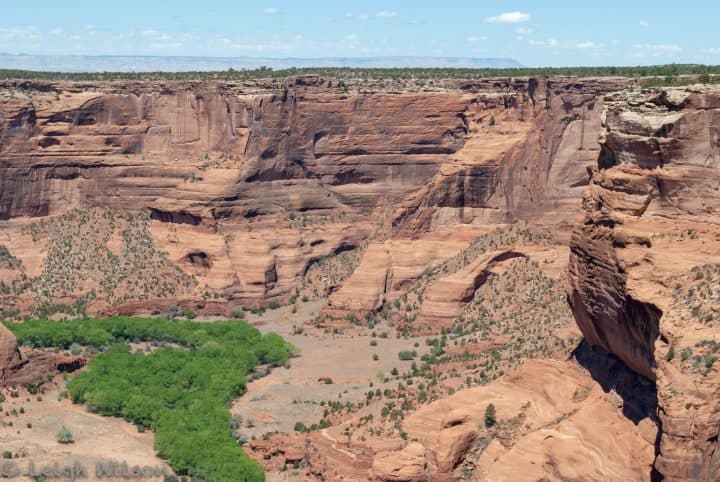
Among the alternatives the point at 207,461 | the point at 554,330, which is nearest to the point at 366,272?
the point at 554,330

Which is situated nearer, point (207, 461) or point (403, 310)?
point (207, 461)

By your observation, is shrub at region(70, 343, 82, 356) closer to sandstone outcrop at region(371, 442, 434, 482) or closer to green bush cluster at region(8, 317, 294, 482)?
green bush cluster at region(8, 317, 294, 482)

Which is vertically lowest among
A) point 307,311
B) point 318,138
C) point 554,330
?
point 307,311

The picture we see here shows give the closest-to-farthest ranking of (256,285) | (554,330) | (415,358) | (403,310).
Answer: (554,330) < (415,358) < (403,310) < (256,285)

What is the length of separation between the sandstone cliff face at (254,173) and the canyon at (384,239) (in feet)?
0.48

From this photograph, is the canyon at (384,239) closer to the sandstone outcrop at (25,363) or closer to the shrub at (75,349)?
the sandstone outcrop at (25,363)

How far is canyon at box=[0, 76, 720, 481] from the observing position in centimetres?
4312

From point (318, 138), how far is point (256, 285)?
441 inches

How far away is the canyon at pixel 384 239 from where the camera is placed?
141 ft

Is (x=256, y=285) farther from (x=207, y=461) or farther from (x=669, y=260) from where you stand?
(x=669, y=260)

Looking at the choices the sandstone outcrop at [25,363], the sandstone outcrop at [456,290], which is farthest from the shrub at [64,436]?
the sandstone outcrop at [456,290]

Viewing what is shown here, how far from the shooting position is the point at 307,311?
80312 millimetres

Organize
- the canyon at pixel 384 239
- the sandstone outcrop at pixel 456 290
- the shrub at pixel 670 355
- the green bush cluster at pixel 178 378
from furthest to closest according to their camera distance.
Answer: the sandstone outcrop at pixel 456 290 < the green bush cluster at pixel 178 378 < the canyon at pixel 384 239 < the shrub at pixel 670 355

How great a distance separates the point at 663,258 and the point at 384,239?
139 ft
